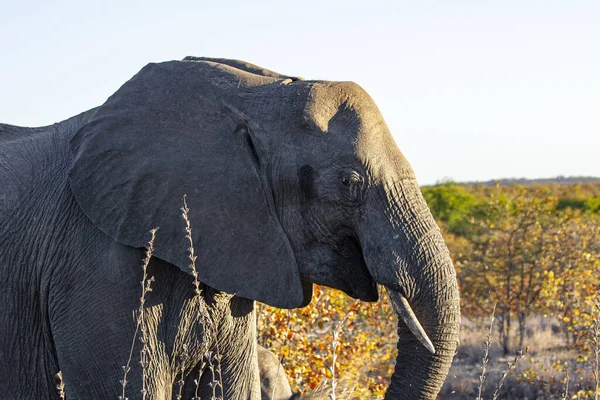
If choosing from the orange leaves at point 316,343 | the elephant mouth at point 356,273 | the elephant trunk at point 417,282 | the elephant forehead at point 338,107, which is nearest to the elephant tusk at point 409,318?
the elephant trunk at point 417,282

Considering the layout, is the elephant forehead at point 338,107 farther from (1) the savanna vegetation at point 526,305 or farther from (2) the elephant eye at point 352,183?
(1) the savanna vegetation at point 526,305

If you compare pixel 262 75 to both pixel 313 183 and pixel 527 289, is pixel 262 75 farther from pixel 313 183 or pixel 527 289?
pixel 527 289

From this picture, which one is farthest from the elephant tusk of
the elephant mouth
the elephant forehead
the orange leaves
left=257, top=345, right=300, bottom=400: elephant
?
the orange leaves

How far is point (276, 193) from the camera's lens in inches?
183

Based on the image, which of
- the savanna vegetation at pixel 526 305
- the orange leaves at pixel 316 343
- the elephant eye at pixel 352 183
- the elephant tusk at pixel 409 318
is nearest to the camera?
the elephant tusk at pixel 409 318

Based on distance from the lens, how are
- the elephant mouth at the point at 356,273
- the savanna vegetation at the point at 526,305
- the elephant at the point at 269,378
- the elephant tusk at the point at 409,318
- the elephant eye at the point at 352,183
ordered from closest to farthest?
the elephant tusk at the point at 409,318 → the elephant eye at the point at 352,183 → the elephant mouth at the point at 356,273 → the elephant at the point at 269,378 → the savanna vegetation at the point at 526,305

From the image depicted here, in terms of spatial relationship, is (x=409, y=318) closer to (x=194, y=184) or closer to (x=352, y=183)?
(x=352, y=183)

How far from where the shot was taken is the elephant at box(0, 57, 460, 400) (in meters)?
4.43

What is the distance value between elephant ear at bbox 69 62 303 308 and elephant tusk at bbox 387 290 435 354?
1.53 feet

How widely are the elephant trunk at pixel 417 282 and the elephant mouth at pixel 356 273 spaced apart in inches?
7.6

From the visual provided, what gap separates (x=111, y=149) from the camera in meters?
4.76

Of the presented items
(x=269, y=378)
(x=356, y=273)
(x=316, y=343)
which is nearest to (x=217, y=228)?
(x=356, y=273)

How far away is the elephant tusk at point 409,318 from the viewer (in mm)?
4305

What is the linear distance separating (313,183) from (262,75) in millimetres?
738
